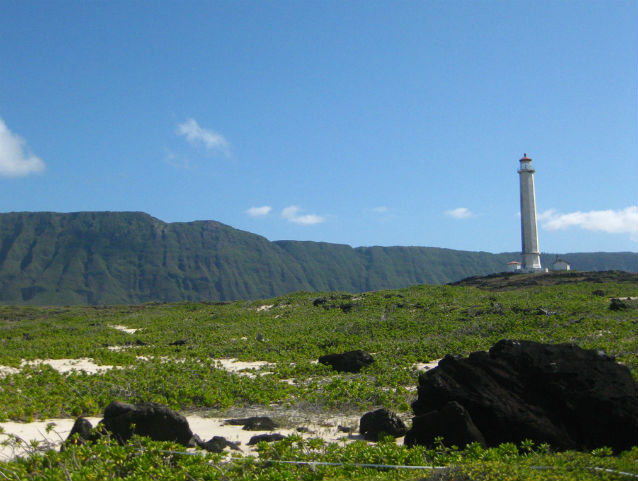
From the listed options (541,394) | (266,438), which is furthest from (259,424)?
(541,394)

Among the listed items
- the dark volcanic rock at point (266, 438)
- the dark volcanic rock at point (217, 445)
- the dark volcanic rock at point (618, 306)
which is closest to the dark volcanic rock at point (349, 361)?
the dark volcanic rock at point (266, 438)

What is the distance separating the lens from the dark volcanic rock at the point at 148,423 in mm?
9375

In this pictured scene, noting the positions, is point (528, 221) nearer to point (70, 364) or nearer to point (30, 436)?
point (70, 364)

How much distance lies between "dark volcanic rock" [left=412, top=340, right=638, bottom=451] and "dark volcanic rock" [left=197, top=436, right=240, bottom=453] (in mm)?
3216

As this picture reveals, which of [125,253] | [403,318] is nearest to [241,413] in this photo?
[403,318]

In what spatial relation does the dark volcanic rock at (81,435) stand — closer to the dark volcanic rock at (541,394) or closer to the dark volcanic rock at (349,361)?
the dark volcanic rock at (541,394)

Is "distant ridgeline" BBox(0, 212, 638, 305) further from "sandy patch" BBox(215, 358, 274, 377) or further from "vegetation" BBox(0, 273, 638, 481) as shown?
"sandy patch" BBox(215, 358, 274, 377)

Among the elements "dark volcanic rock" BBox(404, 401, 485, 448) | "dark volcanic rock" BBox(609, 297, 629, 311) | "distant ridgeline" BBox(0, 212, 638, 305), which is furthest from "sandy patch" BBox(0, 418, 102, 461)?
"distant ridgeline" BBox(0, 212, 638, 305)

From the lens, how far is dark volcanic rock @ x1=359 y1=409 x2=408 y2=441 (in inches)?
404

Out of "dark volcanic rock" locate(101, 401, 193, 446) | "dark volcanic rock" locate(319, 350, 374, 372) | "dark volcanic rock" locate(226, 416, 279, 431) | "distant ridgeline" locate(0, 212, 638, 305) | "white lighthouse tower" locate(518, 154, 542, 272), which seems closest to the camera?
"dark volcanic rock" locate(101, 401, 193, 446)

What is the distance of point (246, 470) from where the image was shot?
8.05m

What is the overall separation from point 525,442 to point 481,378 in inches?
59.3

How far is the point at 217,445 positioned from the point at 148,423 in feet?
4.19

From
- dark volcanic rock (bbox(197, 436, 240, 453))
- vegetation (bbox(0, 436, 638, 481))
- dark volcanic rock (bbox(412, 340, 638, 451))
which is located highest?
dark volcanic rock (bbox(412, 340, 638, 451))
